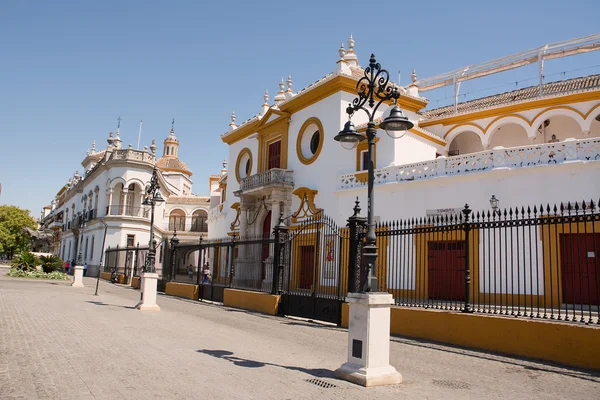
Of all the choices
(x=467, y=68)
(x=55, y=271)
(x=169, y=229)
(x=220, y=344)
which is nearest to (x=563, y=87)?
(x=467, y=68)

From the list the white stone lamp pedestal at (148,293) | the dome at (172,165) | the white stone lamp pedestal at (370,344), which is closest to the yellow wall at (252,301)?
the white stone lamp pedestal at (148,293)

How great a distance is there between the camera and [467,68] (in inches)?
945

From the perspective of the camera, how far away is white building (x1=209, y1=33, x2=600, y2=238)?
48.6 feet

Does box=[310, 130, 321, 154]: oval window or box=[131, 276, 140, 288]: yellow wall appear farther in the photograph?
box=[131, 276, 140, 288]: yellow wall

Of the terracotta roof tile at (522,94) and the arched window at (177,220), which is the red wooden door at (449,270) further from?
Result: the arched window at (177,220)

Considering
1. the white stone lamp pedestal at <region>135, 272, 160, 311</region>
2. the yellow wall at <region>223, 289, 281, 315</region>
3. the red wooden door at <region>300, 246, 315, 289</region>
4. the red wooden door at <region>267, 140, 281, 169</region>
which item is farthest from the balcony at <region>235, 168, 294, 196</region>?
the white stone lamp pedestal at <region>135, 272, 160, 311</region>

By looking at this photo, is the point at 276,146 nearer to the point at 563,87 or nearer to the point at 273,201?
the point at 273,201

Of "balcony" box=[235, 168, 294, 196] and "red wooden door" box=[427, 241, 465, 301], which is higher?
"balcony" box=[235, 168, 294, 196]

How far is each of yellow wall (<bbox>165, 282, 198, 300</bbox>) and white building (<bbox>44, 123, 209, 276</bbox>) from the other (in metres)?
10.8

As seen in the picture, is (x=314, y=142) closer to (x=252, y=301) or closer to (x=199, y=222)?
(x=252, y=301)

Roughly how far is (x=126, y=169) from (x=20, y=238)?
31.2 meters

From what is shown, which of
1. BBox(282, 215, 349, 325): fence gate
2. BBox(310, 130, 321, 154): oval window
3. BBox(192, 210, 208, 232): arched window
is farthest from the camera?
BBox(192, 210, 208, 232): arched window

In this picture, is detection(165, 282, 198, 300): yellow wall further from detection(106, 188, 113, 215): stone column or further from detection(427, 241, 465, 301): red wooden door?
detection(106, 188, 113, 215): stone column

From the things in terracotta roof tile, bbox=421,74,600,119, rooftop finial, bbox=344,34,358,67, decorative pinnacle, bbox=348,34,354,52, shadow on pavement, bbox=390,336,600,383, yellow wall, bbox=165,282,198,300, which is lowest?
shadow on pavement, bbox=390,336,600,383
